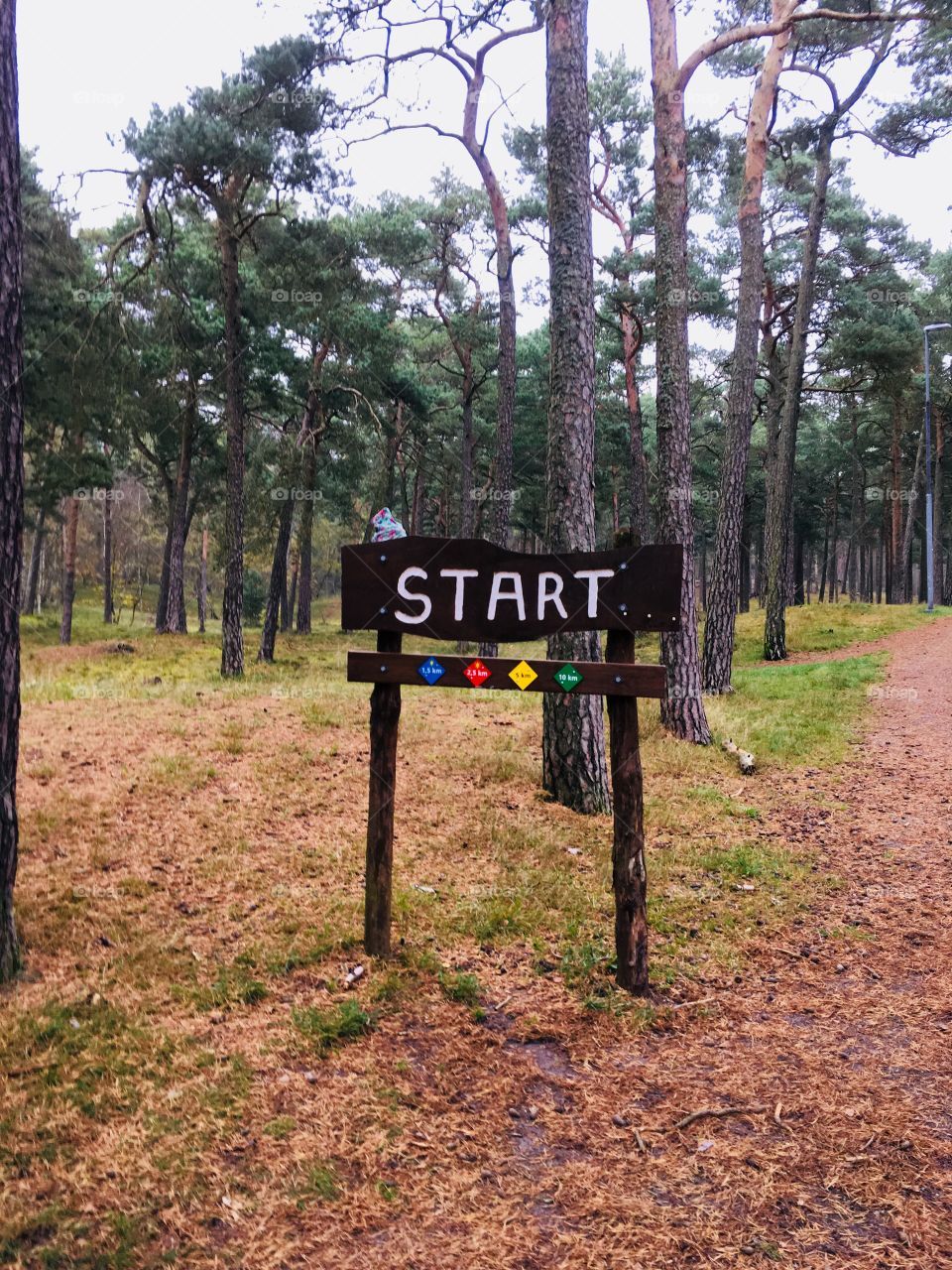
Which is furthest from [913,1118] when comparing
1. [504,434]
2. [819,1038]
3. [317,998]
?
[504,434]

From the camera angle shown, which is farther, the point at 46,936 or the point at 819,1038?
the point at 46,936

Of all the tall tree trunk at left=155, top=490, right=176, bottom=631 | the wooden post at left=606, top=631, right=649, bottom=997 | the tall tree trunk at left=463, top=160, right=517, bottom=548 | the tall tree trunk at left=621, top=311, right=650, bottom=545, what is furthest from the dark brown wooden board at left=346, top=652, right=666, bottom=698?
the tall tree trunk at left=155, top=490, right=176, bottom=631

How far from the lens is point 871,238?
69.1ft

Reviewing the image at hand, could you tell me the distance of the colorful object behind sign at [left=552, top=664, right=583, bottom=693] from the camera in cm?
403

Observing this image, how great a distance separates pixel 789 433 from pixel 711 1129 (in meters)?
18.3

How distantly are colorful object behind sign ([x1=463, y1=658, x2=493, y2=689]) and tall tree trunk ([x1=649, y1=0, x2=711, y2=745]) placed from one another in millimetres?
6008

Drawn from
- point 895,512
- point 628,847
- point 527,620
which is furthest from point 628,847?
point 895,512

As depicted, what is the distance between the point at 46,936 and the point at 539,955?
2.87m

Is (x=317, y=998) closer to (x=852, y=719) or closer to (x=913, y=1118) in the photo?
(x=913, y=1118)

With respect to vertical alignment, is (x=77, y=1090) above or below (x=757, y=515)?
below

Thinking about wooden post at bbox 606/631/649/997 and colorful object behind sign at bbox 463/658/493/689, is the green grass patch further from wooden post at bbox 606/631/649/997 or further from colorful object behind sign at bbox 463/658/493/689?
colorful object behind sign at bbox 463/658/493/689

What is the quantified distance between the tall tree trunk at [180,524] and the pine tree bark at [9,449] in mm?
17002

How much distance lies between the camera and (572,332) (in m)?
6.92

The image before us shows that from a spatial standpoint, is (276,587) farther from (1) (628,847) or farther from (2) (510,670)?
(1) (628,847)
